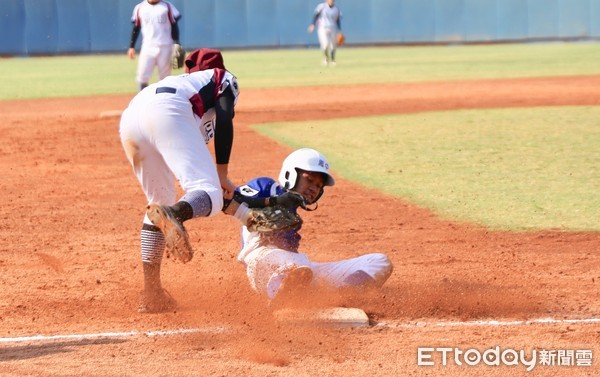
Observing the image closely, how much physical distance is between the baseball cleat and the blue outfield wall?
3634 cm

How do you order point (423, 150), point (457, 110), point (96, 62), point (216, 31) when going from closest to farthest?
point (423, 150), point (457, 110), point (96, 62), point (216, 31)

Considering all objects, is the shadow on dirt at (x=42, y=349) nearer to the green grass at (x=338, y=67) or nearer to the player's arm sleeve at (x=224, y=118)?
the player's arm sleeve at (x=224, y=118)

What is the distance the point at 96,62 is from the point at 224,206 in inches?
1280

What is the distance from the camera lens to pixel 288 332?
533 cm

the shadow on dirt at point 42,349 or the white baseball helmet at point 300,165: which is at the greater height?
the white baseball helmet at point 300,165

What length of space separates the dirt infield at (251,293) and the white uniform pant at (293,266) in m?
0.14

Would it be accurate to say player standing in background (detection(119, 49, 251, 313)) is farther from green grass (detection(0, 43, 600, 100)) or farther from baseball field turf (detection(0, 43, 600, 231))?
green grass (detection(0, 43, 600, 100))

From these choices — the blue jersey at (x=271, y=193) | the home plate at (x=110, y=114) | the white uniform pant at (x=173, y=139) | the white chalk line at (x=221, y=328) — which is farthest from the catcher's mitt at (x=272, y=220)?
the home plate at (x=110, y=114)

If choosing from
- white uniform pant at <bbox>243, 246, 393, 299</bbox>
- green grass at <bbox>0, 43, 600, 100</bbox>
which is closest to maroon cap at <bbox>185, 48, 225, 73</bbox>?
white uniform pant at <bbox>243, 246, 393, 299</bbox>

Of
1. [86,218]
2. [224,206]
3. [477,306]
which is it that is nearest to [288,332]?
[224,206]

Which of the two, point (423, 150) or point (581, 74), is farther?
point (581, 74)

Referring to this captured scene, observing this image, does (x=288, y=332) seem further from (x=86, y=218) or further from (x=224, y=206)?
(x=86, y=218)

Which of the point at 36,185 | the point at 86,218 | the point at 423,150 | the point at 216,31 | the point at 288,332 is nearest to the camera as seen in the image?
the point at 288,332

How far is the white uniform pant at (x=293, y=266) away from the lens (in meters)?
5.79
